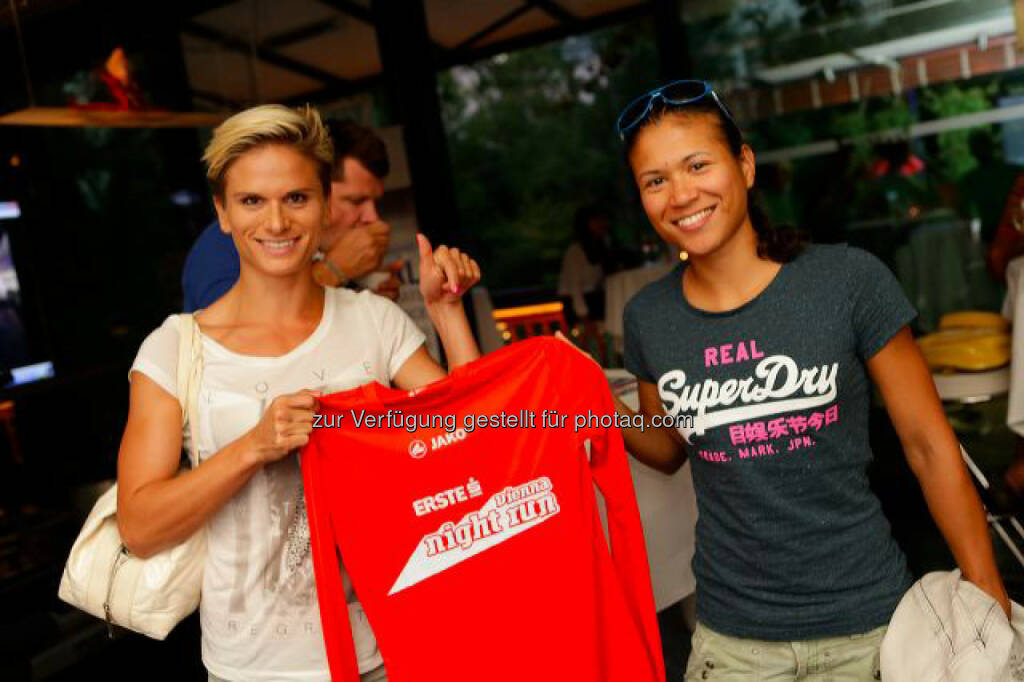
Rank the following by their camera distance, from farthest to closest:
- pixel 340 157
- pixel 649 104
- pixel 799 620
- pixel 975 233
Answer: pixel 975 233
pixel 340 157
pixel 649 104
pixel 799 620

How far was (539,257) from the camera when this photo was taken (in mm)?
13422

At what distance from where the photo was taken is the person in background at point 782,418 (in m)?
1.58

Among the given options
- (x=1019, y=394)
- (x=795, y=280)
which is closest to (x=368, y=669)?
(x=795, y=280)

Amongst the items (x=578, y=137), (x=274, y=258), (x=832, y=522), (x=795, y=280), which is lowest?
(x=832, y=522)

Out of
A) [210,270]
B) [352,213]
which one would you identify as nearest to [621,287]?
[352,213]

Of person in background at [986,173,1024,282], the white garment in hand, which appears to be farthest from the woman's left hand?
person in background at [986,173,1024,282]

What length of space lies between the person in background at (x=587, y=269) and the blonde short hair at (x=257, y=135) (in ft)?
21.8

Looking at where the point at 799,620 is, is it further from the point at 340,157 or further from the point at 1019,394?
the point at 1019,394

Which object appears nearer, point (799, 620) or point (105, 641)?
point (799, 620)

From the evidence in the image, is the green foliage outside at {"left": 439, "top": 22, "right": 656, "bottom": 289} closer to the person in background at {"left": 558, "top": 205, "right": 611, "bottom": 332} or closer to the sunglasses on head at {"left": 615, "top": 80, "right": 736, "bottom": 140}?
the person in background at {"left": 558, "top": 205, "right": 611, "bottom": 332}

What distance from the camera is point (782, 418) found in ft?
5.29

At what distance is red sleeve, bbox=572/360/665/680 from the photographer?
5.65 ft

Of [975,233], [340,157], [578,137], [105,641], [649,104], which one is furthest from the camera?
[578,137]

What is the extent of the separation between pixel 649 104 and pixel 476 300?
3.27 metres
